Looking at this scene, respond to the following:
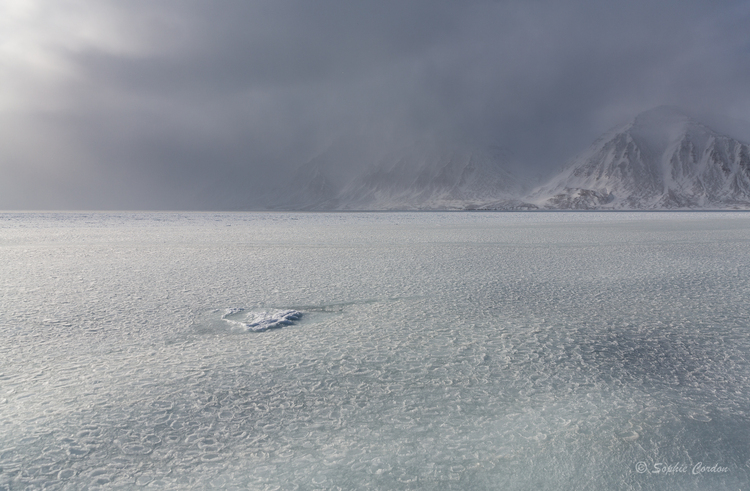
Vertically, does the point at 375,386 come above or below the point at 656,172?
below

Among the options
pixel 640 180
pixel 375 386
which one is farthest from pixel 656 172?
pixel 375 386

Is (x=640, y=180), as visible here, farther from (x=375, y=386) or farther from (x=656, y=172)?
(x=375, y=386)

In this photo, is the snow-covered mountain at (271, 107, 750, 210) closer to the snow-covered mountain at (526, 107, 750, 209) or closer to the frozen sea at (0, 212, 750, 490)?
the snow-covered mountain at (526, 107, 750, 209)

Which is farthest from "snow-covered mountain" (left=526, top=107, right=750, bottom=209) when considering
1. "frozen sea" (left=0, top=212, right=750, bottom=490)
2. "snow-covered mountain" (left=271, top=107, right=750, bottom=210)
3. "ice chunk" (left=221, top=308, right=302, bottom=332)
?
"ice chunk" (left=221, top=308, right=302, bottom=332)

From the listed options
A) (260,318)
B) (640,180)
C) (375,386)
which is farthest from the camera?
(640,180)

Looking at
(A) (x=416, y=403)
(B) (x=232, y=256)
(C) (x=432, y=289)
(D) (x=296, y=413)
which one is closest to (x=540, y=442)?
(A) (x=416, y=403)

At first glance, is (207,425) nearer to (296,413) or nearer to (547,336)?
(296,413)
